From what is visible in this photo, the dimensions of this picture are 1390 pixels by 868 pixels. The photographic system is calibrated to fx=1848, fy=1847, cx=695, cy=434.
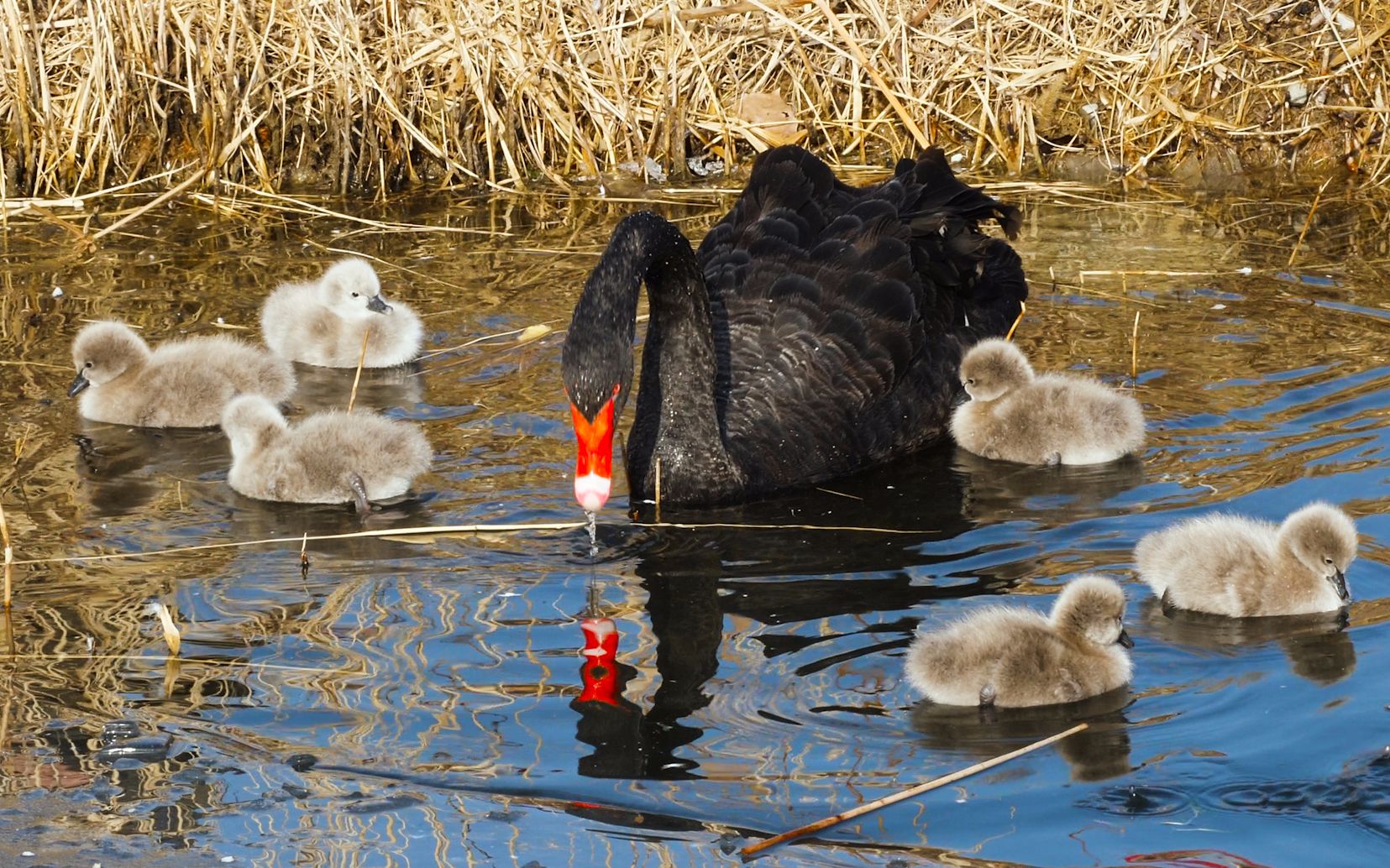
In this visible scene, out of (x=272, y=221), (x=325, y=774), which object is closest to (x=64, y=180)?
(x=272, y=221)

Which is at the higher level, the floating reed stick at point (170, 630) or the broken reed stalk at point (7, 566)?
the broken reed stalk at point (7, 566)

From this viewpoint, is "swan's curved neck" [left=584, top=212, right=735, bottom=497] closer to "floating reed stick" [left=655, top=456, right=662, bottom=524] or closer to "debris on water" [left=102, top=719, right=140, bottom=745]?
"floating reed stick" [left=655, top=456, right=662, bottom=524]

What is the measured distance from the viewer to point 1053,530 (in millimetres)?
5738

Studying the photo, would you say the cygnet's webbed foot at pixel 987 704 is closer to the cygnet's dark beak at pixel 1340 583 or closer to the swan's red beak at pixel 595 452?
the cygnet's dark beak at pixel 1340 583

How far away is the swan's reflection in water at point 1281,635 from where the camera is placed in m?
4.68

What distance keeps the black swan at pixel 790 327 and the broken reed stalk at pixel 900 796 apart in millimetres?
1553

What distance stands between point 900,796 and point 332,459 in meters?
2.64

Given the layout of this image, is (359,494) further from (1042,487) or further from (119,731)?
(1042,487)

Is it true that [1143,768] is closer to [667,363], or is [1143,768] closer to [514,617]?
[514,617]

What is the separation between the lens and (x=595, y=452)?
5.20 metres

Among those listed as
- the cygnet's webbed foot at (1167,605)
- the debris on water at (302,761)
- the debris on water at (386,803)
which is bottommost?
the debris on water at (386,803)

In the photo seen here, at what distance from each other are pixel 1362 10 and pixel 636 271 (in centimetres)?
621

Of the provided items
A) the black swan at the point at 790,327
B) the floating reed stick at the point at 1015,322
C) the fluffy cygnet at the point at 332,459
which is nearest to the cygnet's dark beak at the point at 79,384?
the fluffy cygnet at the point at 332,459

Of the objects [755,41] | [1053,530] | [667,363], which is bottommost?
[1053,530]
